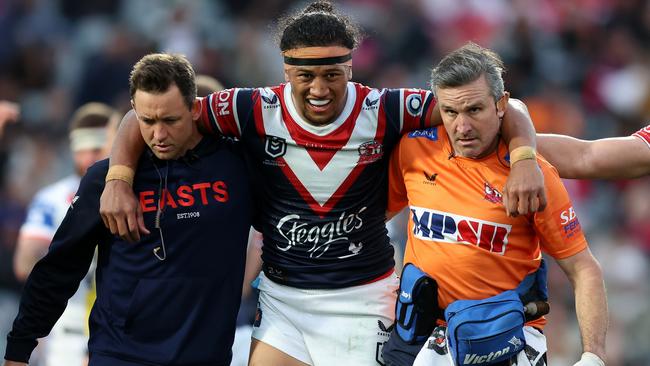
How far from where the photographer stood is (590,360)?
17.8ft

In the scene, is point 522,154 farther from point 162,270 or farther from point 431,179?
point 162,270

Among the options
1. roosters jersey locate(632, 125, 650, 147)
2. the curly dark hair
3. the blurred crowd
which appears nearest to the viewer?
the curly dark hair

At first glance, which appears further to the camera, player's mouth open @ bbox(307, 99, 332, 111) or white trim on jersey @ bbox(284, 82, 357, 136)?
white trim on jersey @ bbox(284, 82, 357, 136)

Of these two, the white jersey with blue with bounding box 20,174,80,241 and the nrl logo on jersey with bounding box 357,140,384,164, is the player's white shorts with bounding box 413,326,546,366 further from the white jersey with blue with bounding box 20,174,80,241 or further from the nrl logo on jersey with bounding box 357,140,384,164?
the white jersey with blue with bounding box 20,174,80,241

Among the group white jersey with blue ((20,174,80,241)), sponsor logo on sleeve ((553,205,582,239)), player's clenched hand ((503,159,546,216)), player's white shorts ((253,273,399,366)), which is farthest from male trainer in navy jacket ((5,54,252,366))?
white jersey with blue ((20,174,80,241))

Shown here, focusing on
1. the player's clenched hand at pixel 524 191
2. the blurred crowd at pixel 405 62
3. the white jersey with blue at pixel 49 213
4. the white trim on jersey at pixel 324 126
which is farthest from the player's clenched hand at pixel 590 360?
the blurred crowd at pixel 405 62

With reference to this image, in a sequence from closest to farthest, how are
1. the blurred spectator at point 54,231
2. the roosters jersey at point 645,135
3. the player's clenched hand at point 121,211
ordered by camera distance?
the player's clenched hand at point 121,211, the roosters jersey at point 645,135, the blurred spectator at point 54,231

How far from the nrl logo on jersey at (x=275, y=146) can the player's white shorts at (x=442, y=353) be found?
1.17m

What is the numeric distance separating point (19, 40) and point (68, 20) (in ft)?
1.98

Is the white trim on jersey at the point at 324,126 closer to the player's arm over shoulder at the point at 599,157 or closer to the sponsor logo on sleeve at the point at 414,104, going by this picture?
the sponsor logo on sleeve at the point at 414,104

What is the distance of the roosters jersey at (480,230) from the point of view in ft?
18.5

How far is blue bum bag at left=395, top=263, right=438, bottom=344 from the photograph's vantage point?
562cm

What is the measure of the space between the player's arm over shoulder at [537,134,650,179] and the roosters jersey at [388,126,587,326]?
1.26ft

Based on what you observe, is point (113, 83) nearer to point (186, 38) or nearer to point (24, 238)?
point (186, 38)
